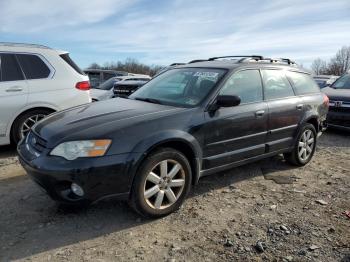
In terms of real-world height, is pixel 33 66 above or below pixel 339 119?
above

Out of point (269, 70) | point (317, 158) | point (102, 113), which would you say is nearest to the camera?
point (102, 113)

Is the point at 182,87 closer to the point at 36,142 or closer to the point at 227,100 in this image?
the point at 227,100

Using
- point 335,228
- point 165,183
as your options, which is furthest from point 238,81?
point 335,228

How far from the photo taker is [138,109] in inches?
163

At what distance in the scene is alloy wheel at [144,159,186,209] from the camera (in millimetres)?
3732

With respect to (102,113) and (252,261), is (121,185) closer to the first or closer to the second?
(102,113)

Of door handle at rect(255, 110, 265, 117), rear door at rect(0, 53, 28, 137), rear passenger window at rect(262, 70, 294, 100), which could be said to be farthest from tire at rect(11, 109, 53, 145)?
rear passenger window at rect(262, 70, 294, 100)

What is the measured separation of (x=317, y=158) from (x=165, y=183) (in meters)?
Result: 3.70

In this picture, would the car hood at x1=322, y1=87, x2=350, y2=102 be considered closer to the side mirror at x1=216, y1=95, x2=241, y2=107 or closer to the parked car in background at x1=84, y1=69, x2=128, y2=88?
the side mirror at x1=216, y1=95, x2=241, y2=107

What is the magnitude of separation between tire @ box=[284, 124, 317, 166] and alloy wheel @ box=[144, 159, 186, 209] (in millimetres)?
2436

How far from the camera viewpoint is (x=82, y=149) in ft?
11.2

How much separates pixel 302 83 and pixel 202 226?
3206mm

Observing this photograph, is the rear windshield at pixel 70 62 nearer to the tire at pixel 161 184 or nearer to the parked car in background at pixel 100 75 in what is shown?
the tire at pixel 161 184

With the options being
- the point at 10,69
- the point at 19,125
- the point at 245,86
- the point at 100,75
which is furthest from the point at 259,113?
the point at 100,75
